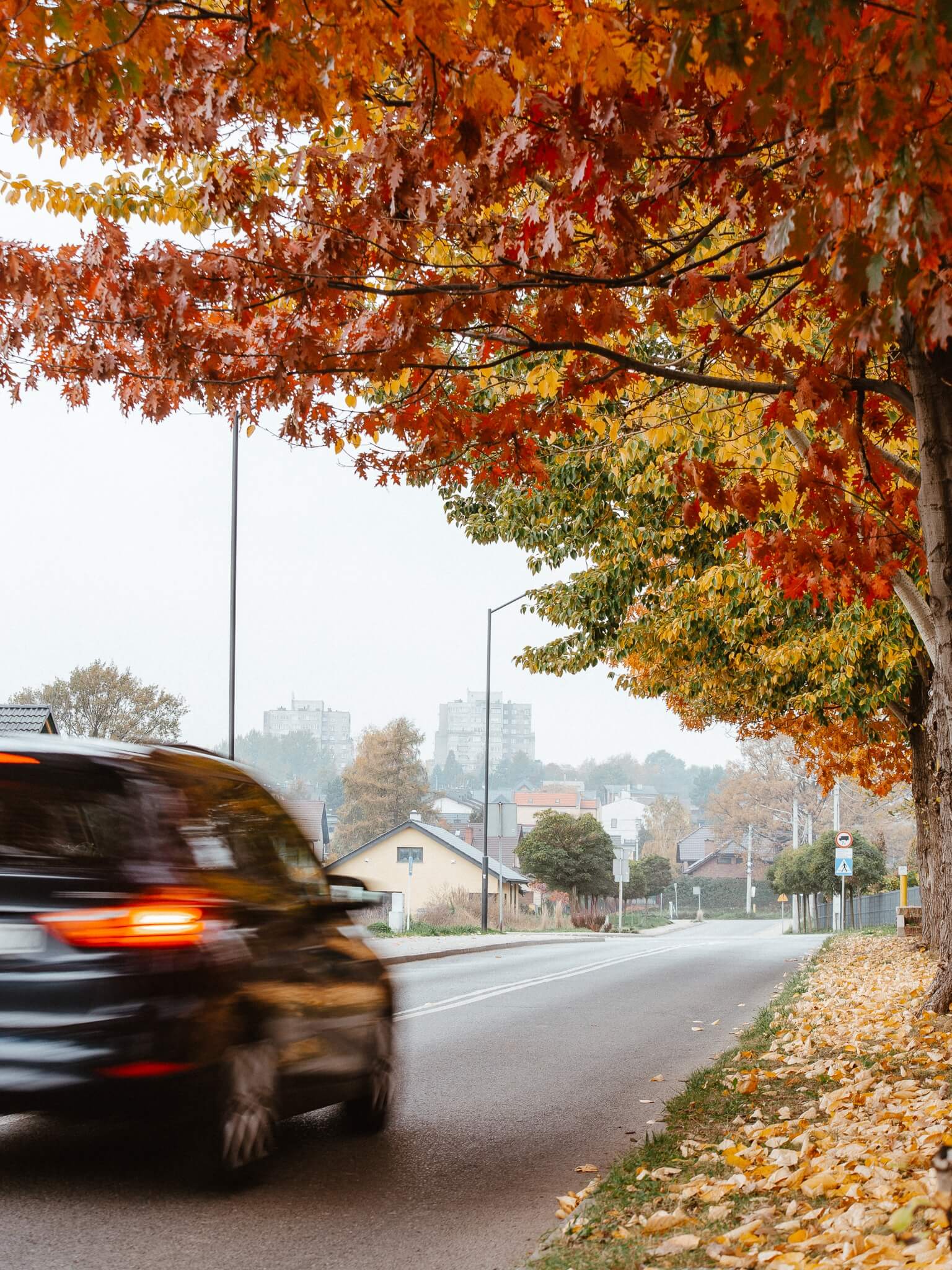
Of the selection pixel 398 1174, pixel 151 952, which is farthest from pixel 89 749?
pixel 398 1174

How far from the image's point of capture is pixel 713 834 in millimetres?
127812

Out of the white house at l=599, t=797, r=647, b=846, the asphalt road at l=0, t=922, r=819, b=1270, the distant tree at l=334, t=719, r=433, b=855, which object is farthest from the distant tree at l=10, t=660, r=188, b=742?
the white house at l=599, t=797, r=647, b=846

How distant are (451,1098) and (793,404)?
16.9 ft

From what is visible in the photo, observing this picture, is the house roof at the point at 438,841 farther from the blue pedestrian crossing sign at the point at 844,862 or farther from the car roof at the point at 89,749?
the car roof at the point at 89,749

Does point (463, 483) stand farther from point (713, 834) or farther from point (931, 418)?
point (713, 834)

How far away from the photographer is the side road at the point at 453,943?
68.6ft

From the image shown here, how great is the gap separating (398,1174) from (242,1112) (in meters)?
1.05

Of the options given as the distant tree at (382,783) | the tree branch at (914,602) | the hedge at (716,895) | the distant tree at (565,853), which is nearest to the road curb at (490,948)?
the tree branch at (914,602)

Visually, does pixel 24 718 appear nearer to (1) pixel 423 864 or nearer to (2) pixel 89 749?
(2) pixel 89 749

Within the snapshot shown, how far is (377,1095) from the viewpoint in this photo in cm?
611

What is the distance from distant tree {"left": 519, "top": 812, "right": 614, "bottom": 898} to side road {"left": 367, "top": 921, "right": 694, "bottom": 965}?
15.4m

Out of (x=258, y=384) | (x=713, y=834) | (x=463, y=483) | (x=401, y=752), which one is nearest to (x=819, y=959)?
(x=463, y=483)

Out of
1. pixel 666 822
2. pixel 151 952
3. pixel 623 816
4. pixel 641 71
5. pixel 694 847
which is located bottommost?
pixel 694 847

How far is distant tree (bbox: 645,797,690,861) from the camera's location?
436 feet
